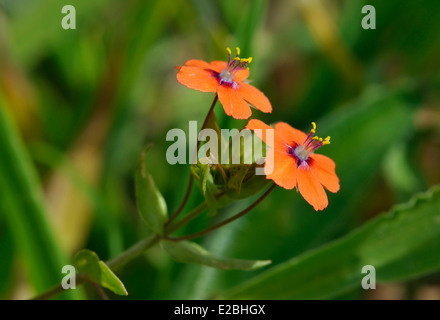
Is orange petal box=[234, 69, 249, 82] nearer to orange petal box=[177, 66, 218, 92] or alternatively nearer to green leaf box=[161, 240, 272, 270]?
orange petal box=[177, 66, 218, 92]

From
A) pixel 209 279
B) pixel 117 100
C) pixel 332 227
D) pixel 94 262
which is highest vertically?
pixel 117 100

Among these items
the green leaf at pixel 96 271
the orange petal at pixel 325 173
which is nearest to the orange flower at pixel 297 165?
the orange petal at pixel 325 173

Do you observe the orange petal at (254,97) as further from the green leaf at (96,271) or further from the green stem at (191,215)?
the green leaf at (96,271)

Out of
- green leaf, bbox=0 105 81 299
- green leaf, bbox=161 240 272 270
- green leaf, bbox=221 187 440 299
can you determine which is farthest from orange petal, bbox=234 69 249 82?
green leaf, bbox=0 105 81 299

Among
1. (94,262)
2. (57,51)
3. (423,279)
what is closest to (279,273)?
(94,262)

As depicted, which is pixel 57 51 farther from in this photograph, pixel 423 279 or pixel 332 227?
pixel 423 279

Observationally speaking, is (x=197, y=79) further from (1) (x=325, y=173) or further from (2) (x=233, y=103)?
(1) (x=325, y=173)

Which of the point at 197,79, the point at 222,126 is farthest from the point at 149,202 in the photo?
the point at 222,126
